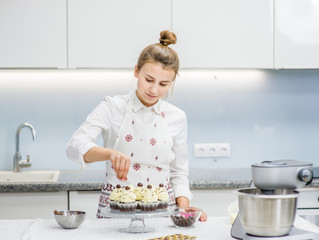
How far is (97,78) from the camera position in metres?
3.13

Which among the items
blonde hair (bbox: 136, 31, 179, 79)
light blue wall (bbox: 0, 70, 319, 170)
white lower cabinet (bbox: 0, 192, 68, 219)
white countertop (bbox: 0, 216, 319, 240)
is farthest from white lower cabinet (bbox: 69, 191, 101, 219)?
blonde hair (bbox: 136, 31, 179, 79)

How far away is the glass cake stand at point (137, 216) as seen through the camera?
1552 millimetres

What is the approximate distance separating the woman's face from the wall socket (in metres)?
1.34

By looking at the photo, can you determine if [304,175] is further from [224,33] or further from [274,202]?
[224,33]

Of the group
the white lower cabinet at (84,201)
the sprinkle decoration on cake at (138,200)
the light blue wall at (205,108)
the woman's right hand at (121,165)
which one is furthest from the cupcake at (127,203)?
the light blue wall at (205,108)

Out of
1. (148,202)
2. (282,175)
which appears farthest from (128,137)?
(282,175)

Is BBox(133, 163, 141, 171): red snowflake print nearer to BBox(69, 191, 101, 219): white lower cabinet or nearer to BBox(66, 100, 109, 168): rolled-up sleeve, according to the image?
BBox(66, 100, 109, 168): rolled-up sleeve

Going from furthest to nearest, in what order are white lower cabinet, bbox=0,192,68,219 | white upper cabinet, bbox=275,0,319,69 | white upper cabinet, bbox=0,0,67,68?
white upper cabinet, bbox=275,0,319,69, white upper cabinet, bbox=0,0,67,68, white lower cabinet, bbox=0,192,68,219

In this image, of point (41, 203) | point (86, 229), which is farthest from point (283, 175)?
point (41, 203)

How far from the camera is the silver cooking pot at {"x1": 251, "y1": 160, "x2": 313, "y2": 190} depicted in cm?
133

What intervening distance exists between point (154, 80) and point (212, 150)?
143cm

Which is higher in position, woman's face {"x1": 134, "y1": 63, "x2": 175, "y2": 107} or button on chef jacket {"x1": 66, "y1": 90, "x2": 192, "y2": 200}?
woman's face {"x1": 134, "y1": 63, "x2": 175, "y2": 107}

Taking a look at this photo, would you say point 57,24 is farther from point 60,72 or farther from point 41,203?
point 41,203

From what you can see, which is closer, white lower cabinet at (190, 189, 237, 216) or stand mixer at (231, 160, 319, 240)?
stand mixer at (231, 160, 319, 240)
